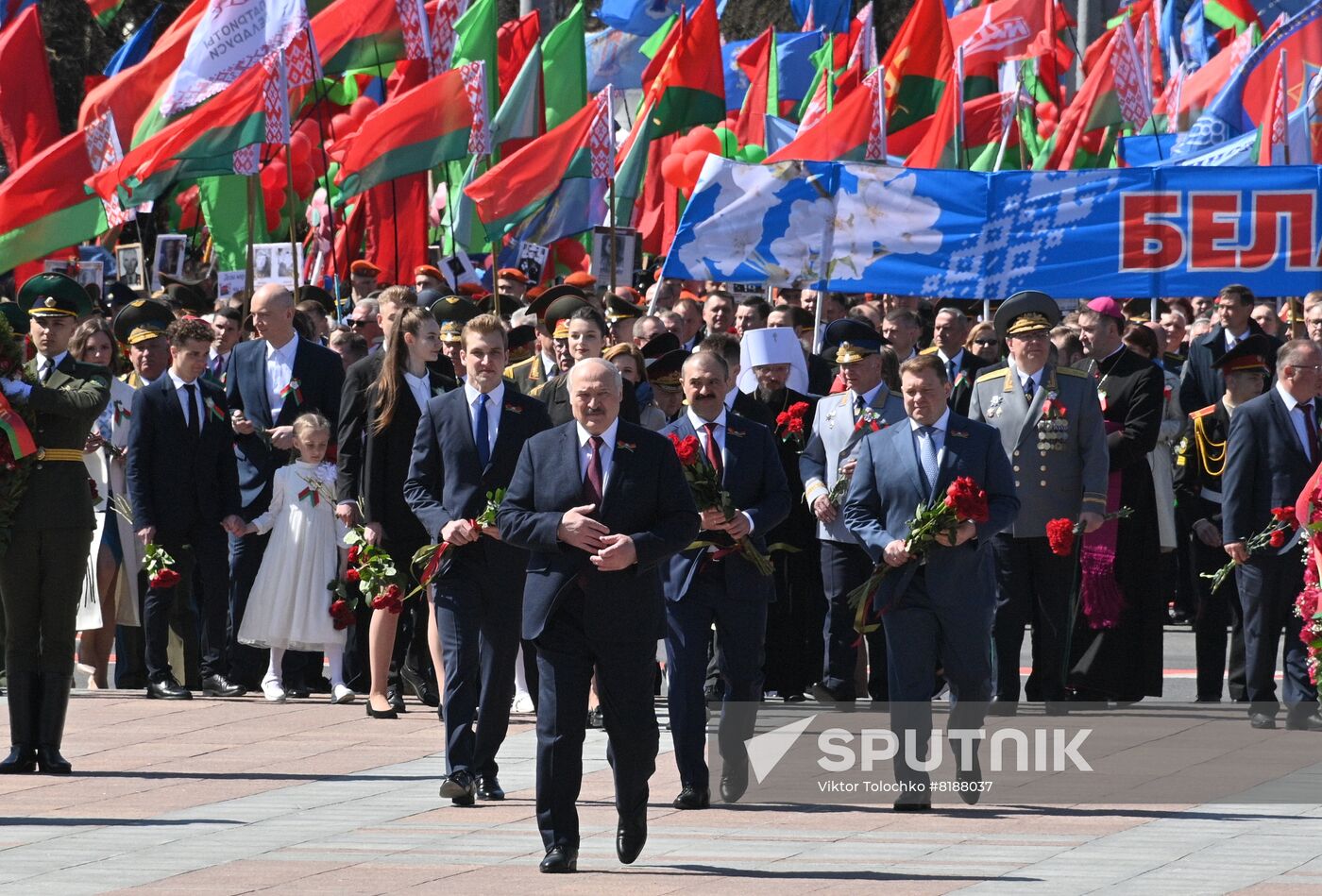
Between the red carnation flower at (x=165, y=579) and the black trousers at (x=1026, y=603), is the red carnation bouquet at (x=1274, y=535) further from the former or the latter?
the red carnation flower at (x=165, y=579)

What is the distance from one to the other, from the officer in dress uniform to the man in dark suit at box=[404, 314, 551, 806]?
15.8ft

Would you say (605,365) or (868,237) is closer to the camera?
(605,365)

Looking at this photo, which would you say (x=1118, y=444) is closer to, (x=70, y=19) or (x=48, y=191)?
(x=48, y=191)

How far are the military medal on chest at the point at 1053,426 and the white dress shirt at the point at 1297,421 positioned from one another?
1.20 metres

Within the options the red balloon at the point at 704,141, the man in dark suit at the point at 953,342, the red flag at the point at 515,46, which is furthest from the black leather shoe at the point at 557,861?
the red balloon at the point at 704,141

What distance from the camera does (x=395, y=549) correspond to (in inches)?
413

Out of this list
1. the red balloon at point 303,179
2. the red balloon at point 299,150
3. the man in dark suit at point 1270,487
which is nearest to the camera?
the man in dark suit at point 1270,487

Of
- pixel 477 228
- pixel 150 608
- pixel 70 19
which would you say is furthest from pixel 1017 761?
pixel 70 19

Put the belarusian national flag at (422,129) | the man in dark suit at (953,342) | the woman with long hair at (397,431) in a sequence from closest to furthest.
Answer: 1. the woman with long hair at (397,431)
2. the man in dark suit at (953,342)
3. the belarusian national flag at (422,129)

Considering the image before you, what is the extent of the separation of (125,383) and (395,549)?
3.02 meters

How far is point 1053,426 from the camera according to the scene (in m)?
11.1

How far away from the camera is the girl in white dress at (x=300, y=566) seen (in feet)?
38.4

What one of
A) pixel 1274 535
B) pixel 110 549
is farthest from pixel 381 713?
pixel 1274 535

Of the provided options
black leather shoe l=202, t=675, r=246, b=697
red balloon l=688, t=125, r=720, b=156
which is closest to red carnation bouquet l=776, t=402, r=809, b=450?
black leather shoe l=202, t=675, r=246, b=697
